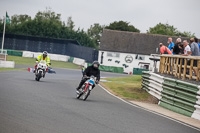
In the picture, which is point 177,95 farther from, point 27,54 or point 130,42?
point 130,42

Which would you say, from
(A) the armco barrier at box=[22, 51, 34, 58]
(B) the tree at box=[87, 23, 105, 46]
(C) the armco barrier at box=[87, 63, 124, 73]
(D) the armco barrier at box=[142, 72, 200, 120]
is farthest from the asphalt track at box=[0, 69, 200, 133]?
(B) the tree at box=[87, 23, 105, 46]

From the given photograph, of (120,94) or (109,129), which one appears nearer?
(109,129)

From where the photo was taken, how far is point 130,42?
85062 millimetres

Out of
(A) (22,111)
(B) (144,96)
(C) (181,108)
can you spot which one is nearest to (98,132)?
(A) (22,111)

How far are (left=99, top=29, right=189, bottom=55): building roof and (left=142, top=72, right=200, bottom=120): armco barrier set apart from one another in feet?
203

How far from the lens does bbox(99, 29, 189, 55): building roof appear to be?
84.0 m

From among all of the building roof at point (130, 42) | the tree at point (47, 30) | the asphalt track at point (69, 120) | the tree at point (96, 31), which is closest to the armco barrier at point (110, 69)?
the building roof at point (130, 42)

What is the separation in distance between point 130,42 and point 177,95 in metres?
67.7

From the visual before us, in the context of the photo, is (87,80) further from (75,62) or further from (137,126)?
(75,62)

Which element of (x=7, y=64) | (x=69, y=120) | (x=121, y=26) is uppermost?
(x=121, y=26)

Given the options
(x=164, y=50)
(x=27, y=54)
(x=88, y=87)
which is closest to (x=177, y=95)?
(x=88, y=87)

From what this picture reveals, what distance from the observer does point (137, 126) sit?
11.4m

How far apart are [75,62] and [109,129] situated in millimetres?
61083

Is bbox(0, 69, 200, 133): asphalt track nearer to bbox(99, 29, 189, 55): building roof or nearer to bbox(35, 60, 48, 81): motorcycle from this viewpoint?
bbox(35, 60, 48, 81): motorcycle
